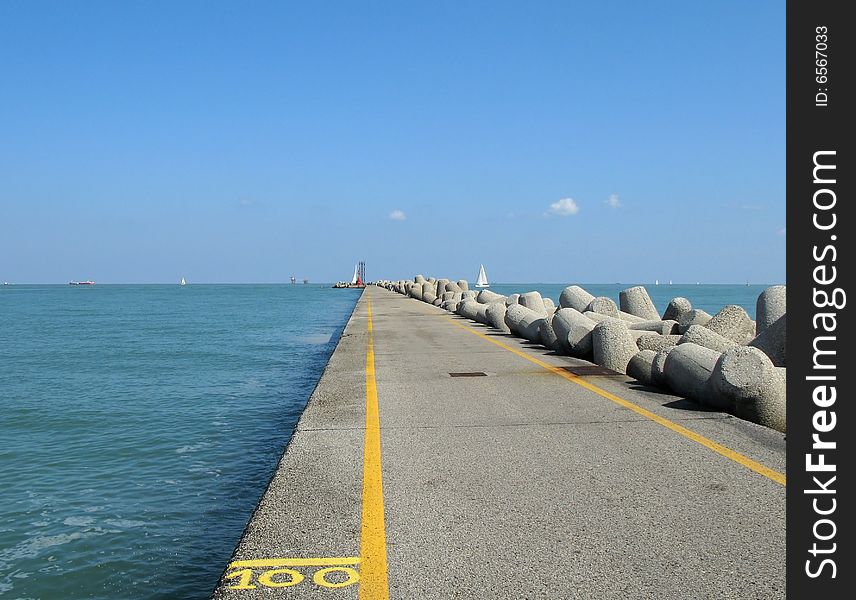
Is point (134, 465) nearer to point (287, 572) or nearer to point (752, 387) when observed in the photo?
point (287, 572)

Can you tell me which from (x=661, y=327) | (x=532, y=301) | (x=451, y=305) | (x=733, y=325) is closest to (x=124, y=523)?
(x=733, y=325)

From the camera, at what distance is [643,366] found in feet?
33.4

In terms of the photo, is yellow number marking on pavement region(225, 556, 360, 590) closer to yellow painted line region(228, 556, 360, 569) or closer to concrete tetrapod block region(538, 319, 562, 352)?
yellow painted line region(228, 556, 360, 569)

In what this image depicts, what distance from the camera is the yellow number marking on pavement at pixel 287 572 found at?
138 inches

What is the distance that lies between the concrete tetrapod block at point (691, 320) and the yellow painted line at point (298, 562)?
45.2 ft

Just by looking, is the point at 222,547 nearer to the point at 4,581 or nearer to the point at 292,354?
the point at 4,581

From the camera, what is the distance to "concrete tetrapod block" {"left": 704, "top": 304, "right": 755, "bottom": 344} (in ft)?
49.5

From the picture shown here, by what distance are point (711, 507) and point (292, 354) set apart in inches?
726

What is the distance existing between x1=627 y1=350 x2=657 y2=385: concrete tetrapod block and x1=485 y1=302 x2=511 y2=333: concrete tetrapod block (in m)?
9.40

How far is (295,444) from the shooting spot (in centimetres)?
660

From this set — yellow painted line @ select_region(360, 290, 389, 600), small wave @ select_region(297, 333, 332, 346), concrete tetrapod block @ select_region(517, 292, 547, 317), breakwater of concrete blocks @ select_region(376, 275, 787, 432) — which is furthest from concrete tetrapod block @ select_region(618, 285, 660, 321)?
yellow painted line @ select_region(360, 290, 389, 600)

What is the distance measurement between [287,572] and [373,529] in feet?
2.36

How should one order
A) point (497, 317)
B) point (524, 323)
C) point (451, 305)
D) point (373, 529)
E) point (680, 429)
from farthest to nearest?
point (451, 305) → point (497, 317) → point (524, 323) → point (680, 429) → point (373, 529)
